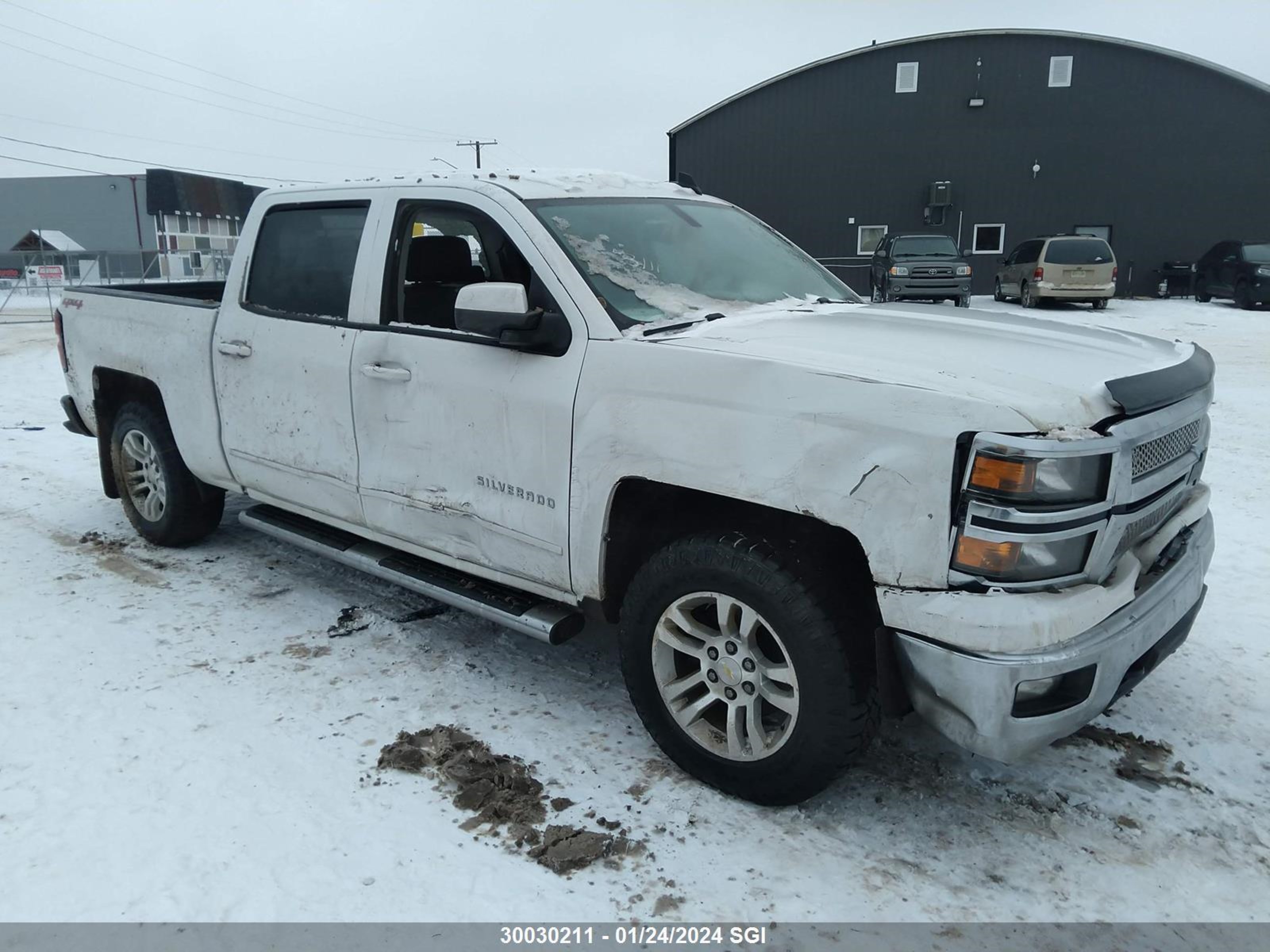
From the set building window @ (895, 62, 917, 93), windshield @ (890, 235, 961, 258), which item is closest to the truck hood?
windshield @ (890, 235, 961, 258)

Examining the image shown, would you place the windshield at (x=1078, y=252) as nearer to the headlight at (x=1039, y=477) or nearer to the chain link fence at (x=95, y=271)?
the headlight at (x=1039, y=477)

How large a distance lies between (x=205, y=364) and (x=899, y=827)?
3819 mm

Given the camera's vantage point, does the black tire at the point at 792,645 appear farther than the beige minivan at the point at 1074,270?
No

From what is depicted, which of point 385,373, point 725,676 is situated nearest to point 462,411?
point 385,373

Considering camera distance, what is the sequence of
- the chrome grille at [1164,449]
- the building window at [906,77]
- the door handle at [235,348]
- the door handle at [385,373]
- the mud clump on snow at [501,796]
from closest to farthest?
the chrome grille at [1164,449]
the mud clump on snow at [501,796]
the door handle at [385,373]
the door handle at [235,348]
the building window at [906,77]

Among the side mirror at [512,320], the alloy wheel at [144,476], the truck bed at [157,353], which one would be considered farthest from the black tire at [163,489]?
the side mirror at [512,320]

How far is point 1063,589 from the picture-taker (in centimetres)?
247

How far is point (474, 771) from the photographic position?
313cm

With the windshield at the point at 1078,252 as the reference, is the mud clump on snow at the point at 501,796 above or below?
below

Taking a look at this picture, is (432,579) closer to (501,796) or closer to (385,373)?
(385,373)

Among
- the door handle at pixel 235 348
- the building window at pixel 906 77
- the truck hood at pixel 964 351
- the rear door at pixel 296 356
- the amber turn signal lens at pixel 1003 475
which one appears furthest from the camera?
the building window at pixel 906 77

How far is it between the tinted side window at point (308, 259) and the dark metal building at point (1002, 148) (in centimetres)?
2652

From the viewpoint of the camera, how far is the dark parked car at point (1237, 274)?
801 inches

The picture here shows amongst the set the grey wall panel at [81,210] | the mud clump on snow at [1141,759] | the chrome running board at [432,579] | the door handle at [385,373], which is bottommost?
the mud clump on snow at [1141,759]
